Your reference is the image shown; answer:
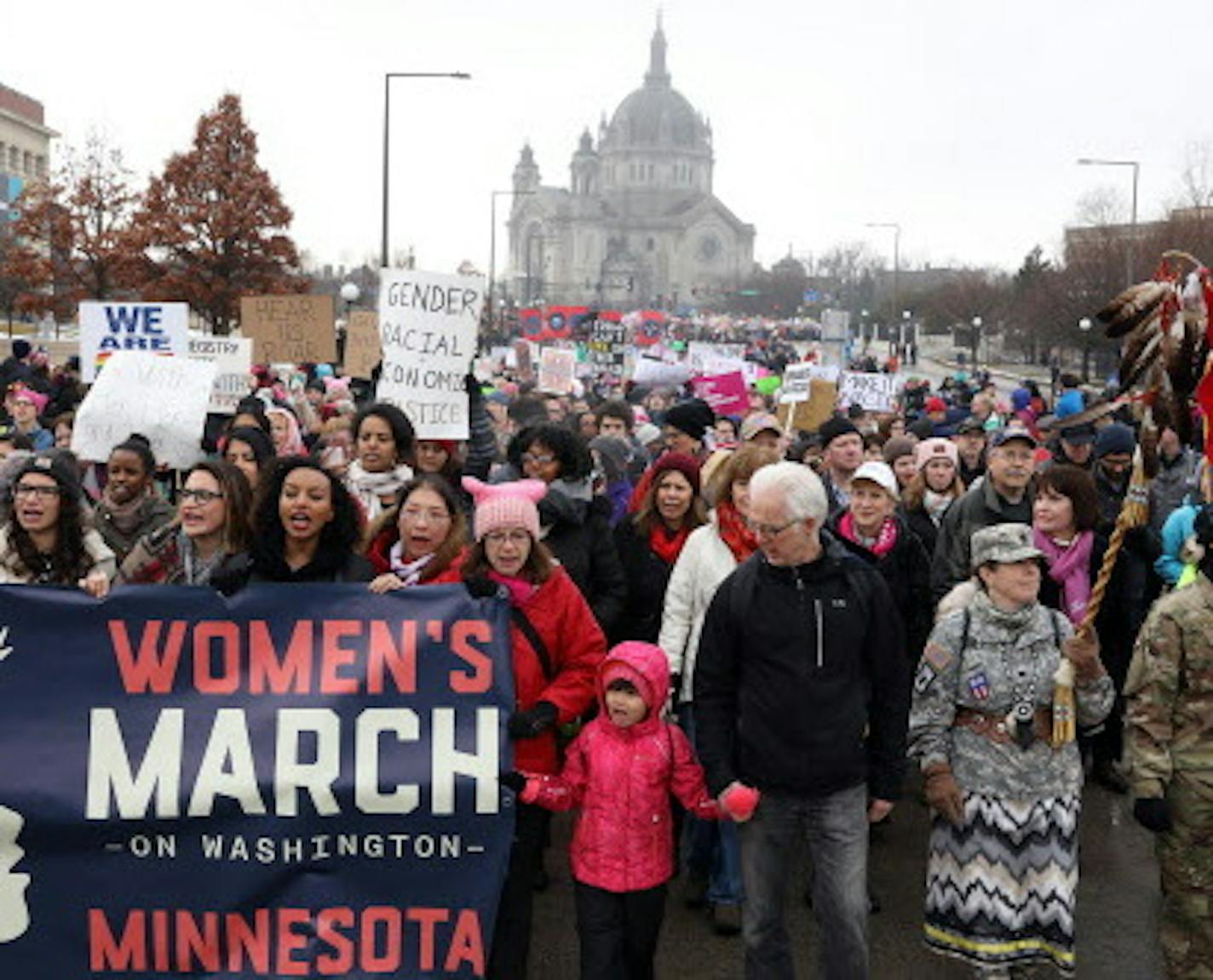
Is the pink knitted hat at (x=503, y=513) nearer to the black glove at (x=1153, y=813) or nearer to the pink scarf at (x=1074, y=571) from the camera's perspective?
the black glove at (x=1153, y=813)

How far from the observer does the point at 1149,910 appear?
553cm

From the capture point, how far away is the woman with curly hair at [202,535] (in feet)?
16.6

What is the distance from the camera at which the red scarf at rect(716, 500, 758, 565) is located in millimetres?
5238

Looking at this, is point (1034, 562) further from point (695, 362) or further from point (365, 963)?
point (695, 362)

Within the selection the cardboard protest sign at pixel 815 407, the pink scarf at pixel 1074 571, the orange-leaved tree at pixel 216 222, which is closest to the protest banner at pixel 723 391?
the cardboard protest sign at pixel 815 407

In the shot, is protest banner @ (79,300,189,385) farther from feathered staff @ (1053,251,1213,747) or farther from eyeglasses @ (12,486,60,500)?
feathered staff @ (1053,251,1213,747)

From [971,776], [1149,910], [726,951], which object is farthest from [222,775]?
[1149,910]

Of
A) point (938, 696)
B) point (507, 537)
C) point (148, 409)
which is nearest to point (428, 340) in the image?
point (148, 409)

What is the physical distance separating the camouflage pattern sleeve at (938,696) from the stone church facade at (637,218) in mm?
157638

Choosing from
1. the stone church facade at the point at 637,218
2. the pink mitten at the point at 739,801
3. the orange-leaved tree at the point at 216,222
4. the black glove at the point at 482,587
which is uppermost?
the stone church facade at the point at 637,218

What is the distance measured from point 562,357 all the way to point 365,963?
1235 centimetres

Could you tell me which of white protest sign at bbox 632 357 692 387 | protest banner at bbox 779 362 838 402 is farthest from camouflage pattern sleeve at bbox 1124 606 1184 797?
white protest sign at bbox 632 357 692 387

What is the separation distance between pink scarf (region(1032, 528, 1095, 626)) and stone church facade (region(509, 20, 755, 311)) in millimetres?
156331

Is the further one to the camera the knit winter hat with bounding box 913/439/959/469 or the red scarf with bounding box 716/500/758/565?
the knit winter hat with bounding box 913/439/959/469
